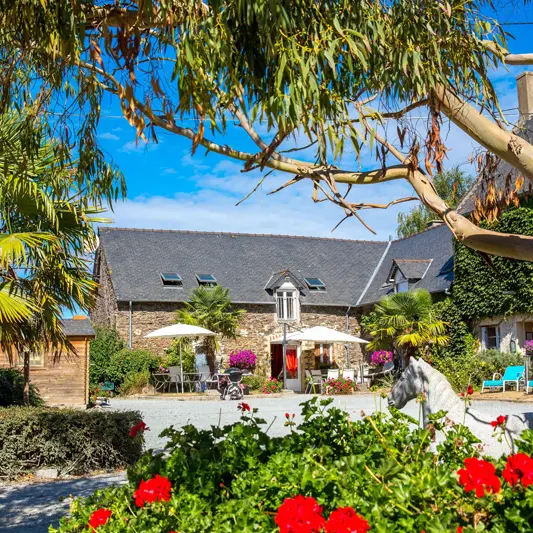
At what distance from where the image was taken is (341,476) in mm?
2984

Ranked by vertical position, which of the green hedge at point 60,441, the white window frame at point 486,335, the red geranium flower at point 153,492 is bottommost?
the green hedge at point 60,441

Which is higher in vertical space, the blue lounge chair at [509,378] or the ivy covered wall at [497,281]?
the ivy covered wall at [497,281]

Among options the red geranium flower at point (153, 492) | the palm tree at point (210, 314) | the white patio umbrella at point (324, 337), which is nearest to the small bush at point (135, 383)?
the palm tree at point (210, 314)

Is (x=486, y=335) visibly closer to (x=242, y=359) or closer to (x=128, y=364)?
(x=242, y=359)

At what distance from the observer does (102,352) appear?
2583cm

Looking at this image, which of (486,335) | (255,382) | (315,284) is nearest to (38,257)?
(486,335)

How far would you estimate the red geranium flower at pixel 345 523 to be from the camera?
2158mm

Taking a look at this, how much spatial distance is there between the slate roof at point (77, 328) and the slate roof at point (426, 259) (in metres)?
12.9

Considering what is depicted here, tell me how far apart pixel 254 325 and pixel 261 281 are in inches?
85.3

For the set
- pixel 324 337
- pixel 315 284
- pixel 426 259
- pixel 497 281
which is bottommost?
pixel 324 337

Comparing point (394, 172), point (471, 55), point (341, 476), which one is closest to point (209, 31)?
point (394, 172)

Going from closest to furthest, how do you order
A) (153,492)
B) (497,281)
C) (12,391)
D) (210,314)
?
(153,492) < (12,391) < (497,281) < (210,314)

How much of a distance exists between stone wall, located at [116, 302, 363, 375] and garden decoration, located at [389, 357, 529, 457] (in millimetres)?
22936

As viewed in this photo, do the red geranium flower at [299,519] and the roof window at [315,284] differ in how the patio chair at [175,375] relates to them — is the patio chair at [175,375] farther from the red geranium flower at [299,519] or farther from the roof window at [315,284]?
the red geranium flower at [299,519]
